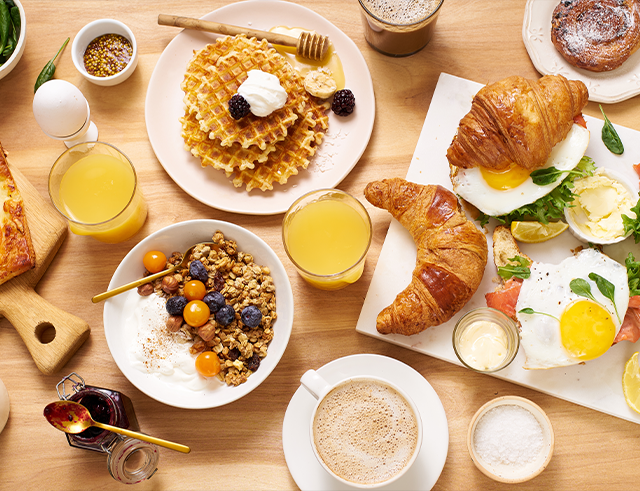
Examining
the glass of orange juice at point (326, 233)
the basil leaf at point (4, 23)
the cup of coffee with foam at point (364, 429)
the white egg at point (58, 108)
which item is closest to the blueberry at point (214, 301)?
the glass of orange juice at point (326, 233)

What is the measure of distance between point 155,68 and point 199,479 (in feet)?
6.70

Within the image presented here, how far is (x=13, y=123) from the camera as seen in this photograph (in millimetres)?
2721

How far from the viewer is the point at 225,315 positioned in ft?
7.63

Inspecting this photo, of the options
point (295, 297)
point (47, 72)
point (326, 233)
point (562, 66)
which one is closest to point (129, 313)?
point (295, 297)

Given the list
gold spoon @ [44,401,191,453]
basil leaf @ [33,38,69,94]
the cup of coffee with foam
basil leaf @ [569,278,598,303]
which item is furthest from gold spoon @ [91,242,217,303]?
basil leaf @ [569,278,598,303]

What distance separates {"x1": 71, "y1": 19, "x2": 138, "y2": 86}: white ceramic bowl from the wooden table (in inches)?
4.2

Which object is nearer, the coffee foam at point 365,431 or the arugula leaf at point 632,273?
the coffee foam at point 365,431

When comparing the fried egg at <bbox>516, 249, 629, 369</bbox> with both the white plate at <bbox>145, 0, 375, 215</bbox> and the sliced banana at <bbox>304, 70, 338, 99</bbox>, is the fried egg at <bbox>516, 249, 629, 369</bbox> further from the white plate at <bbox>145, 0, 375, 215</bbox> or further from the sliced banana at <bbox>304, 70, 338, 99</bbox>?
the sliced banana at <bbox>304, 70, 338, 99</bbox>

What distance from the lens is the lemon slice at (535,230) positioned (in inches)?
95.7

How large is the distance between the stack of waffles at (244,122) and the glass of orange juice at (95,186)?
0.36 m

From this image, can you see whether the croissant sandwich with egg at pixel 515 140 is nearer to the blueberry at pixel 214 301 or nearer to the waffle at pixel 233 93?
the waffle at pixel 233 93

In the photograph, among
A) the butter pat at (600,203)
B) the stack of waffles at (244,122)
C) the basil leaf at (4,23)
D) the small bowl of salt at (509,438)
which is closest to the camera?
the small bowl of salt at (509,438)

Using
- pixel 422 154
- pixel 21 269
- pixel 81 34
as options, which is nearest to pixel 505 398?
pixel 422 154

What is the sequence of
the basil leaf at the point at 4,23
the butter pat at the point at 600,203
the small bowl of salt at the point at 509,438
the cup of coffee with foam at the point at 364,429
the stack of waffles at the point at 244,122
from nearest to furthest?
the cup of coffee with foam at the point at 364,429 → the small bowl of salt at the point at 509,438 → the butter pat at the point at 600,203 → the stack of waffles at the point at 244,122 → the basil leaf at the point at 4,23
